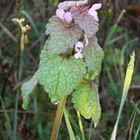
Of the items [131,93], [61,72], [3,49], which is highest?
[61,72]

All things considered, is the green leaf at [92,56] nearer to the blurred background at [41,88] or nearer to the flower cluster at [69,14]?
the flower cluster at [69,14]

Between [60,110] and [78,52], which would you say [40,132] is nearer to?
[60,110]

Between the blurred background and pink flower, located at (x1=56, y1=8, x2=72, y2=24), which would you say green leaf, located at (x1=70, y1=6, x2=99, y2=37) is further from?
the blurred background

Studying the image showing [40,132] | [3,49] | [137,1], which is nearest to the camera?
[40,132]

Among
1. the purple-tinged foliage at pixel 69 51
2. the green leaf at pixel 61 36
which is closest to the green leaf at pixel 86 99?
the purple-tinged foliage at pixel 69 51

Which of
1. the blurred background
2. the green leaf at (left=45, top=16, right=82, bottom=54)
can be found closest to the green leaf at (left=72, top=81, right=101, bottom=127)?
the green leaf at (left=45, top=16, right=82, bottom=54)

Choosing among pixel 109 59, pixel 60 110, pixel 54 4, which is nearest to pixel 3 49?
pixel 54 4
